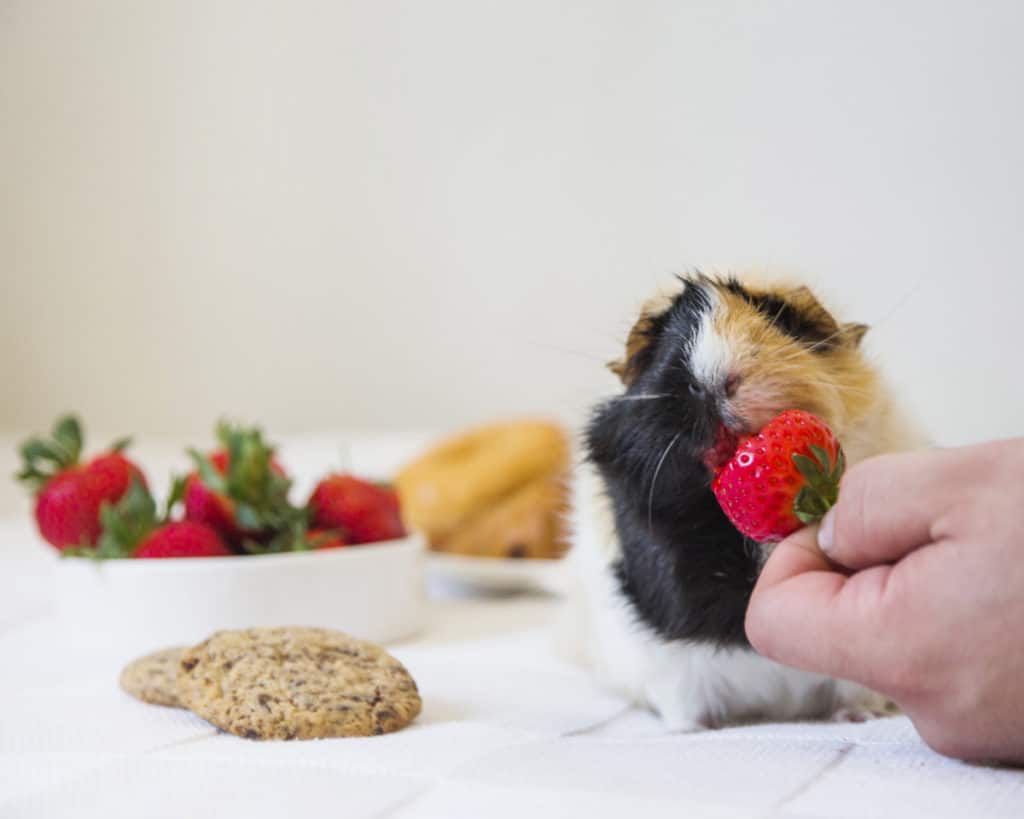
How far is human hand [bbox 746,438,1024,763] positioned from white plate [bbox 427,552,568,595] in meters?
0.81

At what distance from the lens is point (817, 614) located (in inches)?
19.5

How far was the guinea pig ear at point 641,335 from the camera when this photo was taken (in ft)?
2.23

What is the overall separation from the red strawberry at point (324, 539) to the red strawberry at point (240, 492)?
25 millimetres

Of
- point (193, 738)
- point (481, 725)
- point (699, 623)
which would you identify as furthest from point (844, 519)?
point (193, 738)

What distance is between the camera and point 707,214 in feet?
5.97

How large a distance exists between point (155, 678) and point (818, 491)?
18.9 inches

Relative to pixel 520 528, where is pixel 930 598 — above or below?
above

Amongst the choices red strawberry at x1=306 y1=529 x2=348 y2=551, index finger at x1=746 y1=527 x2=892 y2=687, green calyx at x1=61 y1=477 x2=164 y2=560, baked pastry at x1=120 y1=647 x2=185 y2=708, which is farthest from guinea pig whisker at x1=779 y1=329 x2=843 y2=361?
green calyx at x1=61 y1=477 x2=164 y2=560

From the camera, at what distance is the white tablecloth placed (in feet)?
1.64

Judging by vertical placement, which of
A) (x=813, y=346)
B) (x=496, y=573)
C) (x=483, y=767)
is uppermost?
(x=813, y=346)

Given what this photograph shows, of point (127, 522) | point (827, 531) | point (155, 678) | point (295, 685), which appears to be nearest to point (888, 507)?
point (827, 531)

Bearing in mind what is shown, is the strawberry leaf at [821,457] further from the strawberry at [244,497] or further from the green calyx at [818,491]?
the strawberry at [244,497]

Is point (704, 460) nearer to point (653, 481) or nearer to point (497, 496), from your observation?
point (653, 481)

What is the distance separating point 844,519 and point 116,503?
0.80m
